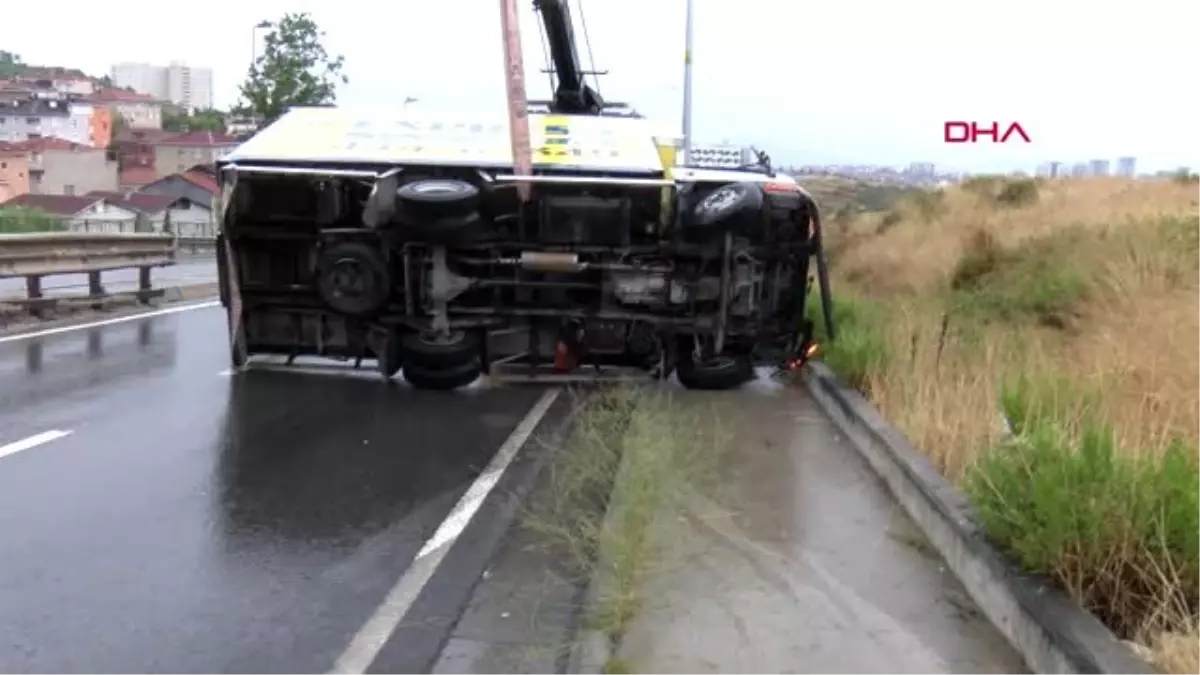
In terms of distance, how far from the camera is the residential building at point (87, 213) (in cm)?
3094

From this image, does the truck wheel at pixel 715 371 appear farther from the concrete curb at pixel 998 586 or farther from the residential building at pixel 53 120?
the residential building at pixel 53 120

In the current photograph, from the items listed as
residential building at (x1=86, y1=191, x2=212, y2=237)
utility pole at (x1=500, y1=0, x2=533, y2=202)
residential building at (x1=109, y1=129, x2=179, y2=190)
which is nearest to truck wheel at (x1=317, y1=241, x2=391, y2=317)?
utility pole at (x1=500, y1=0, x2=533, y2=202)

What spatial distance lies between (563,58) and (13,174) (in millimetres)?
69345

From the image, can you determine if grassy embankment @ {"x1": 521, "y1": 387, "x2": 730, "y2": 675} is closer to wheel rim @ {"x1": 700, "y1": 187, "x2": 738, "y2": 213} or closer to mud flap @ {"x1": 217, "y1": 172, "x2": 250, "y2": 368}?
wheel rim @ {"x1": 700, "y1": 187, "x2": 738, "y2": 213}

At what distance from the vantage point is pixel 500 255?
394 inches

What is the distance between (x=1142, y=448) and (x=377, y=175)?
608 cm

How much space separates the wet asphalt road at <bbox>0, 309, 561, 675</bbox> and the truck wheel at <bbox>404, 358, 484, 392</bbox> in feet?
0.50

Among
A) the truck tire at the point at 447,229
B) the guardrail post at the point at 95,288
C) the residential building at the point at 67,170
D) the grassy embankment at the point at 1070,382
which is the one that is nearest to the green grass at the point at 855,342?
the grassy embankment at the point at 1070,382

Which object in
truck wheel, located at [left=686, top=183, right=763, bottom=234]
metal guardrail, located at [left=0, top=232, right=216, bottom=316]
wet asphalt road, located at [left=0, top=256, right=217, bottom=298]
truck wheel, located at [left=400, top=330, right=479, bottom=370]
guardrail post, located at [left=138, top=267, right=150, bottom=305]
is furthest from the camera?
wet asphalt road, located at [left=0, top=256, right=217, bottom=298]

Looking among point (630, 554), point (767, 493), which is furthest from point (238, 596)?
point (767, 493)

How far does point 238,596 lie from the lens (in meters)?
5.64

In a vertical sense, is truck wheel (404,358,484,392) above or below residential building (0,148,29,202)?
below

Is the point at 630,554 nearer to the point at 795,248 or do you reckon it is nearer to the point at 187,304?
the point at 795,248

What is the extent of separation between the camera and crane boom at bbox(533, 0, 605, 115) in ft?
50.9
